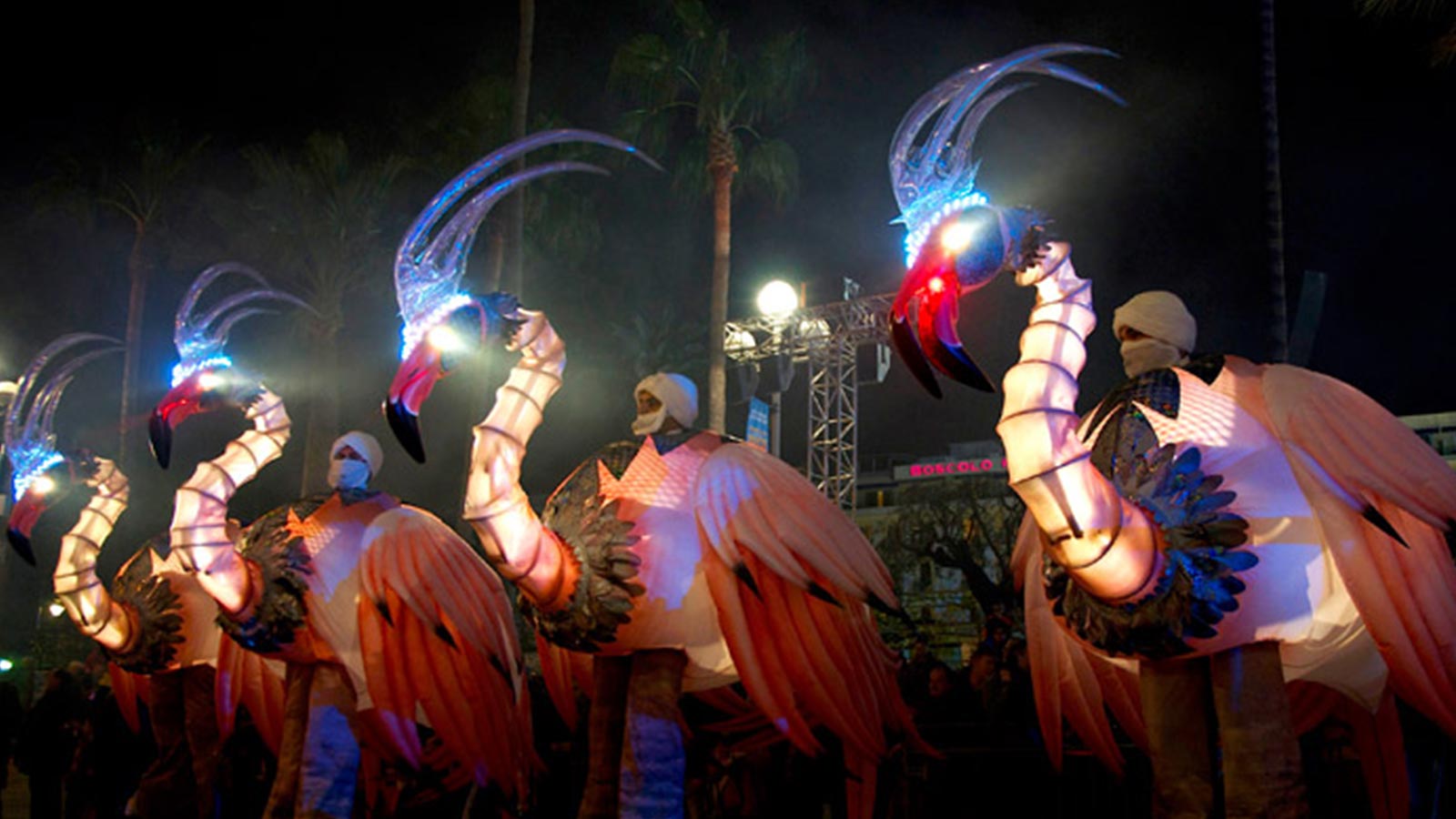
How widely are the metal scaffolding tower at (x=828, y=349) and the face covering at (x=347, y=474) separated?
1125 centimetres

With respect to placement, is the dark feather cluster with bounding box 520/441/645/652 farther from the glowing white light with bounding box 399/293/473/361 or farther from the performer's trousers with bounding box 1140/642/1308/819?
the performer's trousers with bounding box 1140/642/1308/819

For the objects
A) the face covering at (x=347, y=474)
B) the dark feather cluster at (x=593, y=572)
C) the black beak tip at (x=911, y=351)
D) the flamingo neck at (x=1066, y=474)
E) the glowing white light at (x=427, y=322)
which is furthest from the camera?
the face covering at (x=347, y=474)

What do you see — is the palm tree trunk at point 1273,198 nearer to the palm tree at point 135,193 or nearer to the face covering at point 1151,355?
the face covering at point 1151,355

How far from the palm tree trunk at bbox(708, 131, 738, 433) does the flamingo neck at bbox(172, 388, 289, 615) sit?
22.1 feet

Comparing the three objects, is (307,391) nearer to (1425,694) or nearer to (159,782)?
(159,782)

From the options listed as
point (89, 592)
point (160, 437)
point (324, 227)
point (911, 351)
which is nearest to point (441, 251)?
point (160, 437)

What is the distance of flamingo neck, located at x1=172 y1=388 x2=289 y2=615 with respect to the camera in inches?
244

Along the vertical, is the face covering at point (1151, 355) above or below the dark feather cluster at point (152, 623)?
above

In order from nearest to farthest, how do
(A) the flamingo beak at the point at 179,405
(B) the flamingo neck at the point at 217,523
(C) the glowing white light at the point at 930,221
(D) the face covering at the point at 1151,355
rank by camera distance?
(C) the glowing white light at the point at 930,221, (D) the face covering at the point at 1151,355, (B) the flamingo neck at the point at 217,523, (A) the flamingo beak at the point at 179,405

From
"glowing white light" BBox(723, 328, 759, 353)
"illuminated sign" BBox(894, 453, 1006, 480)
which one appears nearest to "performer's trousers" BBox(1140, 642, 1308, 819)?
"glowing white light" BBox(723, 328, 759, 353)

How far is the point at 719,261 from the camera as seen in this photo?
45.9 ft

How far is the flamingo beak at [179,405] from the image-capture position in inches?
268

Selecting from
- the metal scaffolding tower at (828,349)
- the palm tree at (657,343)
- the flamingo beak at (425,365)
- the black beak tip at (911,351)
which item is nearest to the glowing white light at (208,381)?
the flamingo beak at (425,365)

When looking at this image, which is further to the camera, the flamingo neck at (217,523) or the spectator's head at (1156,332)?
the flamingo neck at (217,523)
